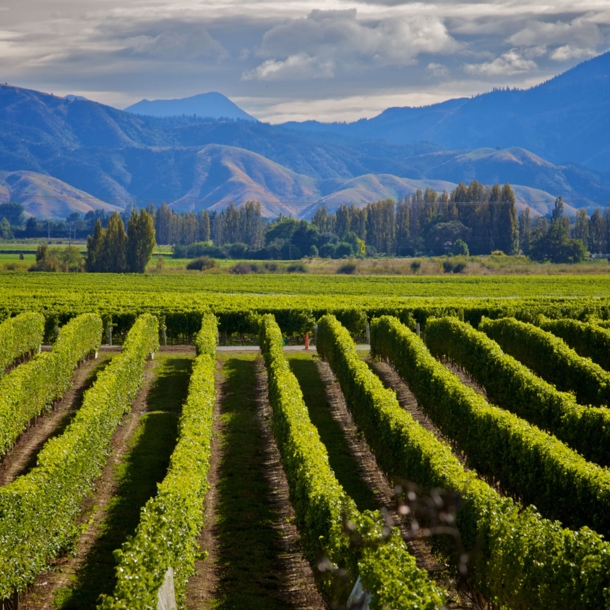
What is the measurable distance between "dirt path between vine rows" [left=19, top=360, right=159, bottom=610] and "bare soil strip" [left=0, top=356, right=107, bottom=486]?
2.25 m

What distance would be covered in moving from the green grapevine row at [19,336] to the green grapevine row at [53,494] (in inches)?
461

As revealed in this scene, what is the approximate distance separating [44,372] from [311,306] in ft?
78.3

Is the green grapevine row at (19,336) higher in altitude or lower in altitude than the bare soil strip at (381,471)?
higher

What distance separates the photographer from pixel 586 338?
38.7 meters

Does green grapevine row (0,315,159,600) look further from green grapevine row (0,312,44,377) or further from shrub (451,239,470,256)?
shrub (451,239,470,256)

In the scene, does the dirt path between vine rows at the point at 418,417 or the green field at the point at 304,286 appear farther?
the green field at the point at 304,286

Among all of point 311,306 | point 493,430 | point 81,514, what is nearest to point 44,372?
point 81,514

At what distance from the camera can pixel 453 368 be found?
39656 millimetres

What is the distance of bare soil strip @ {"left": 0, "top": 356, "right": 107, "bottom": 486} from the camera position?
24.5 meters

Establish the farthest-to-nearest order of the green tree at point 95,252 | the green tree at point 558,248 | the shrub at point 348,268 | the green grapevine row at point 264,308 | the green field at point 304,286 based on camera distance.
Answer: the green tree at point 558,248 → the shrub at point 348,268 → the green tree at point 95,252 → the green field at point 304,286 → the green grapevine row at point 264,308

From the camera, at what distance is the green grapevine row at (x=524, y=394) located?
22.4 meters

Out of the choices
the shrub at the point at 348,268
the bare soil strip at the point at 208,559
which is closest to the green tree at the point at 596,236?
the shrub at the point at 348,268

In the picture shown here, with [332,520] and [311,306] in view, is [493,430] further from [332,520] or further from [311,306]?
[311,306]

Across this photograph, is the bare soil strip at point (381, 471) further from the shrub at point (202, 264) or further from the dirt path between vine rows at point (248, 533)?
the shrub at point (202, 264)
